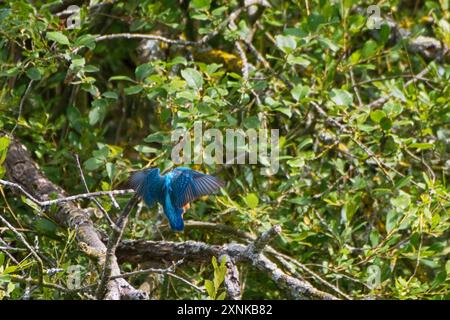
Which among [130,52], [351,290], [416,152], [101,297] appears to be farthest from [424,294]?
[130,52]

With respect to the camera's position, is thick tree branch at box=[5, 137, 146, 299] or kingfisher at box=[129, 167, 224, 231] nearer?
thick tree branch at box=[5, 137, 146, 299]

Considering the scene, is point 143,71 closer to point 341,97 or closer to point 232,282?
point 341,97

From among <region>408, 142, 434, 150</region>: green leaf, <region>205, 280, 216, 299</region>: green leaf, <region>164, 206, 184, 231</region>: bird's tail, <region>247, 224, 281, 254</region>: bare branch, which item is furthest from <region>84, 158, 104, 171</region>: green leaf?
<region>408, 142, 434, 150</region>: green leaf

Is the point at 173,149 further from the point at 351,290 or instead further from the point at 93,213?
the point at 351,290

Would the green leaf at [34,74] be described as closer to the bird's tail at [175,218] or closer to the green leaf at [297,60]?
the bird's tail at [175,218]

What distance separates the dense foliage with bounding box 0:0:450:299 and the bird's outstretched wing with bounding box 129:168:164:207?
0.61 ft

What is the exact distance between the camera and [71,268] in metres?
3.14

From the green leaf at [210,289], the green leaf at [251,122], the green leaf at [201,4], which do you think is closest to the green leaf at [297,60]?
the green leaf at [251,122]

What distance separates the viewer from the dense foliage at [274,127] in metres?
3.45

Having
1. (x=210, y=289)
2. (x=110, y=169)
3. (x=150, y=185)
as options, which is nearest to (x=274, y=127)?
(x=110, y=169)

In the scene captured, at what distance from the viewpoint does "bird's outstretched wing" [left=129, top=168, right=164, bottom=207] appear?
319cm

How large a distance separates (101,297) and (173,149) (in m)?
0.74

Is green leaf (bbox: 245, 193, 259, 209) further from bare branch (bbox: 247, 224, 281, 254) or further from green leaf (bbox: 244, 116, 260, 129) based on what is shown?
bare branch (bbox: 247, 224, 281, 254)

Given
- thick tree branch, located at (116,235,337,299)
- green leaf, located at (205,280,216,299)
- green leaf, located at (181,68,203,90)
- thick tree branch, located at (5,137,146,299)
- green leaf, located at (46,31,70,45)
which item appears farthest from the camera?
green leaf, located at (181,68,203,90)
